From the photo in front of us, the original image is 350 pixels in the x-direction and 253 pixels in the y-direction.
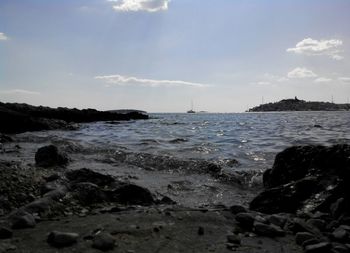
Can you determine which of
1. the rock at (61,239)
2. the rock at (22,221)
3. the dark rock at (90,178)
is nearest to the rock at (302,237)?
the rock at (61,239)

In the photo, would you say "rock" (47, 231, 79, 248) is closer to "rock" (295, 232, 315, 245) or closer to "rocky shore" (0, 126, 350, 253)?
"rocky shore" (0, 126, 350, 253)

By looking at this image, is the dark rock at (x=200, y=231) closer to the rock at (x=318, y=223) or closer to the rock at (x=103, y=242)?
the rock at (x=103, y=242)

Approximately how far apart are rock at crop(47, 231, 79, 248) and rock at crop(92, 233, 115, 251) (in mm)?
266

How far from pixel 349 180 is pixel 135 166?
8567mm

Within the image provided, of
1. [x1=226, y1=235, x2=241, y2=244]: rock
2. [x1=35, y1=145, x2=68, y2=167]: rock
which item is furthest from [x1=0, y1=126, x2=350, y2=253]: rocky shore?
[x1=35, y1=145, x2=68, y2=167]: rock

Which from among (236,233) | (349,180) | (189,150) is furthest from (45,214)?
(189,150)

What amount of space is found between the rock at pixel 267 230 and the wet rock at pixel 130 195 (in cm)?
278

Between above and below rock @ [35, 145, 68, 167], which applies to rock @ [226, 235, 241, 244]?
below

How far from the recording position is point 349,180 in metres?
7.53

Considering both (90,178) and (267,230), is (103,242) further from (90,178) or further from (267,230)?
(90,178)

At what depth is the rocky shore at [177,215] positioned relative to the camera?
518 cm

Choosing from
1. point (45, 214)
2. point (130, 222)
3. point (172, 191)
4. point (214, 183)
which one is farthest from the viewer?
point (214, 183)

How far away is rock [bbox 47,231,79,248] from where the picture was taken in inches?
197

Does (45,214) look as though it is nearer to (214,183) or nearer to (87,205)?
(87,205)
